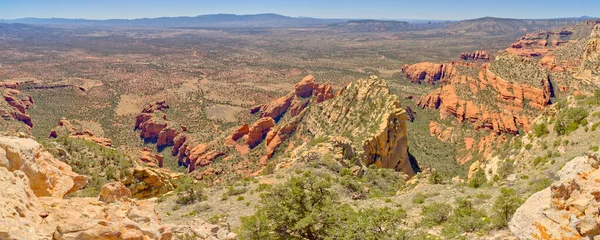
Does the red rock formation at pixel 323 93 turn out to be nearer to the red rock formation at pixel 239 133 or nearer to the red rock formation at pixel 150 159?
the red rock formation at pixel 239 133

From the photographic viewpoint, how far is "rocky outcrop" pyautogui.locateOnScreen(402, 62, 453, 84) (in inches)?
5039

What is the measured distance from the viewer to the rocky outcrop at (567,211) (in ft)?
26.3

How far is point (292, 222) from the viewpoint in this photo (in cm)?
1548

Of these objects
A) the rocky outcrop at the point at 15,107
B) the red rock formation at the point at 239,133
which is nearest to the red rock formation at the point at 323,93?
the red rock formation at the point at 239,133

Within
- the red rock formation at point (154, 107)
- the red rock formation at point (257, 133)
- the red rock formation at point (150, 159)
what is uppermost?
the red rock formation at point (257, 133)

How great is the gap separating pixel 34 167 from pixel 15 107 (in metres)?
92.7

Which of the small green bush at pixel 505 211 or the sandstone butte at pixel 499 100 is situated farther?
the sandstone butte at pixel 499 100

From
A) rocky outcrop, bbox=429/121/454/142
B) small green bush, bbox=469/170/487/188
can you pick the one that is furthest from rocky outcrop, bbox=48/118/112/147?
rocky outcrop, bbox=429/121/454/142

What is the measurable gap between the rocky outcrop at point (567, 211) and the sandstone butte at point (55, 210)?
30.1ft

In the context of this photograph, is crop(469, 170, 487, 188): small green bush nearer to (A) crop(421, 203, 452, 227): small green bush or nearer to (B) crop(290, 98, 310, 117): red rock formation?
(A) crop(421, 203, 452, 227): small green bush

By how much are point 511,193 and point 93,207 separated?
18.3m

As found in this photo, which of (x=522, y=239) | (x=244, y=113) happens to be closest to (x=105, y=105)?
(x=244, y=113)

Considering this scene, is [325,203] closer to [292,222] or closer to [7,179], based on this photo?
[292,222]

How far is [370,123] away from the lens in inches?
1594
